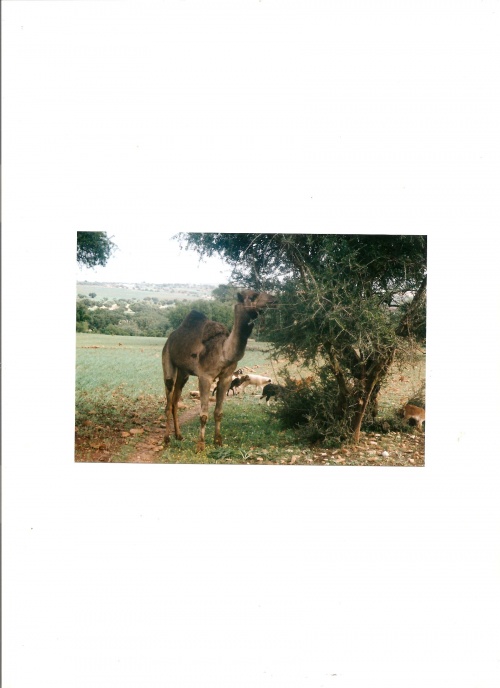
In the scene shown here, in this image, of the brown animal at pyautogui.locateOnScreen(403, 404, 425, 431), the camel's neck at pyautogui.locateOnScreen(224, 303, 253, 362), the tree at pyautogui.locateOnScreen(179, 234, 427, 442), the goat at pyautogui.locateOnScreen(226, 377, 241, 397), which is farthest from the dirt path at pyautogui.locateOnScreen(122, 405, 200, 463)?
the brown animal at pyautogui.locateOnScreen(403, 404, 425, 431)

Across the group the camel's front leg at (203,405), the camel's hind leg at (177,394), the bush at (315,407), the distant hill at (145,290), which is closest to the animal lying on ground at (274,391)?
the bush at (315,407)

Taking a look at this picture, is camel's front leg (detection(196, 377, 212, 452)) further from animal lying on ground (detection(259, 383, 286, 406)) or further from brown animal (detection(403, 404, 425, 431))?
brown animal (detection(403, 404, 425, 431))

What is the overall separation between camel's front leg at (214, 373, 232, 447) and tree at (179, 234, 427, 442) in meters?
0.31

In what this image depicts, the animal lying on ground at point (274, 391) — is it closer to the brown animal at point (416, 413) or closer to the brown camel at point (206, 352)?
the brown camel at point (206, 352)

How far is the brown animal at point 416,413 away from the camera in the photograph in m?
3.01

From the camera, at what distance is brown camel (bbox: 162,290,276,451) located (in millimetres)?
3045

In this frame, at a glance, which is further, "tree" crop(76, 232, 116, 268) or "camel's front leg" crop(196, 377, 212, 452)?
"camel's front leg" crop(196, 377, 212, 452)

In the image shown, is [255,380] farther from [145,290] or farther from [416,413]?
[416,413]

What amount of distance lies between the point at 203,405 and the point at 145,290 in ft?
2.10

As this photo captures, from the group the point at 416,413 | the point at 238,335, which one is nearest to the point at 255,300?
the point at 238,335

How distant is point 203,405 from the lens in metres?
3.07

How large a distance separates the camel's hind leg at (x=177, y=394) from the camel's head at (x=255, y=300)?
46 cm
